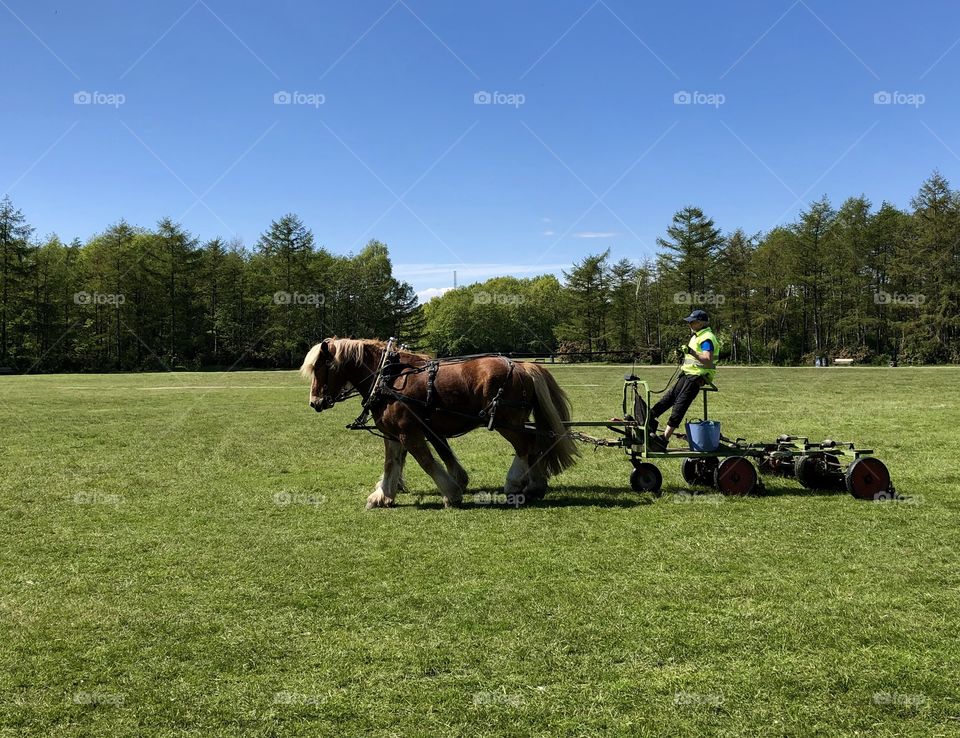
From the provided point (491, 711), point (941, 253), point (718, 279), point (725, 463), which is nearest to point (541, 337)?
point (718, 279)

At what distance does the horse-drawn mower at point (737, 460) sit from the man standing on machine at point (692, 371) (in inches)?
7.0

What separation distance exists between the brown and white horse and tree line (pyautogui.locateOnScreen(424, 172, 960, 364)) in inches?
2168

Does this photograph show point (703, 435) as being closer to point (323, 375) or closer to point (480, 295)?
point (323, 375)

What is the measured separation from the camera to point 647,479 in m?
10.0

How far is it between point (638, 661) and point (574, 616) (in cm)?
85

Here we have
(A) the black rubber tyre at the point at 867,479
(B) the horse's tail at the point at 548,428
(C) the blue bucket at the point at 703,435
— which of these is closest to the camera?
(A) the black rubber tyre at the point at 867,479

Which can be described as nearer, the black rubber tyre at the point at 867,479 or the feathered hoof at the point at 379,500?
the black rubber tyre at the point at 867,479

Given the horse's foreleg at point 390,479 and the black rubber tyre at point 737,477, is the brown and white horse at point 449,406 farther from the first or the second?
the black rubber tyre at point 737,477

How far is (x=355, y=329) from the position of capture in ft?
254

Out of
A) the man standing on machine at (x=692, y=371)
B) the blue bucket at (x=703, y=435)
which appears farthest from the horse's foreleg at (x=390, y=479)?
the blue bucket at (x=703, y=435)

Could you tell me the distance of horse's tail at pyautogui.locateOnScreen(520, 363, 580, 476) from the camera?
9.72m

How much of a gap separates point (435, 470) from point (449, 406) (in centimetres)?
93

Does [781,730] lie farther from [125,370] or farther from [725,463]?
[125,370]

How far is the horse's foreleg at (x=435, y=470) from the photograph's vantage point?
9.34 meters
